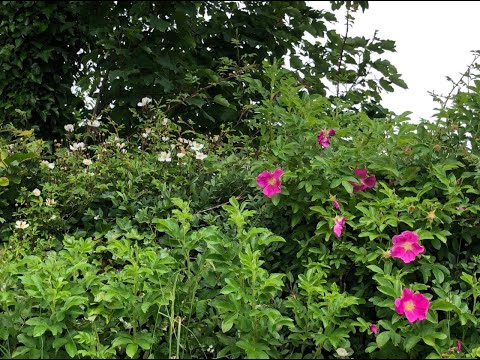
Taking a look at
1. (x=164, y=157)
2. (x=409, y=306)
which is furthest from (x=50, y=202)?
(x=409, y=306)

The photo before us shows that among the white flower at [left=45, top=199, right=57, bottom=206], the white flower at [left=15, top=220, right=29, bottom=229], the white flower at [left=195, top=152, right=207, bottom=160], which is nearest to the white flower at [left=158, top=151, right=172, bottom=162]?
the white flower at [left=195, top=152, right=207, bottom=160]

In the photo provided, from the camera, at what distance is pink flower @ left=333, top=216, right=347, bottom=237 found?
2.36 meters

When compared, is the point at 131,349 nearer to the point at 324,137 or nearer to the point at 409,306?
the point at 409,306

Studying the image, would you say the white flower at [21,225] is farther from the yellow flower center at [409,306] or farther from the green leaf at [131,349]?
the yellow flower center at [409,306]

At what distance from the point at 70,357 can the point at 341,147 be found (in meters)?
1.30

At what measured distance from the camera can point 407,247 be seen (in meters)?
2.24

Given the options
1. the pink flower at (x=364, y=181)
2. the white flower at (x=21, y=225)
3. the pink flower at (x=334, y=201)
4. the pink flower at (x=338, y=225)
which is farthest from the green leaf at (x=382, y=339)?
the white flower at (x=21, y=225)

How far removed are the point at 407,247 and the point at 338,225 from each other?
0.88 ft

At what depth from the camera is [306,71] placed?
4805 mm

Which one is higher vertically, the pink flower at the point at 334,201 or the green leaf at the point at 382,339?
the pink flower at the point at 334,201

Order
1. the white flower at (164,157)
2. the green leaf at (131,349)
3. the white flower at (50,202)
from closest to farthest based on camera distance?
1. the green leaf at (131,349)
2. the white flower at (50,202)
3. the white flower at (164,157)

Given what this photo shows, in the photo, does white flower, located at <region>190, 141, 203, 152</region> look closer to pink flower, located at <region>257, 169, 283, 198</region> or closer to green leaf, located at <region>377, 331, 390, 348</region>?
pink flower, located at <region>257, 169, 283, 198</region>

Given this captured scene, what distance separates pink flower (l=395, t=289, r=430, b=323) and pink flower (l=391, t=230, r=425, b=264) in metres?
0.18

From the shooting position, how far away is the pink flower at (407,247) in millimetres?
2225
